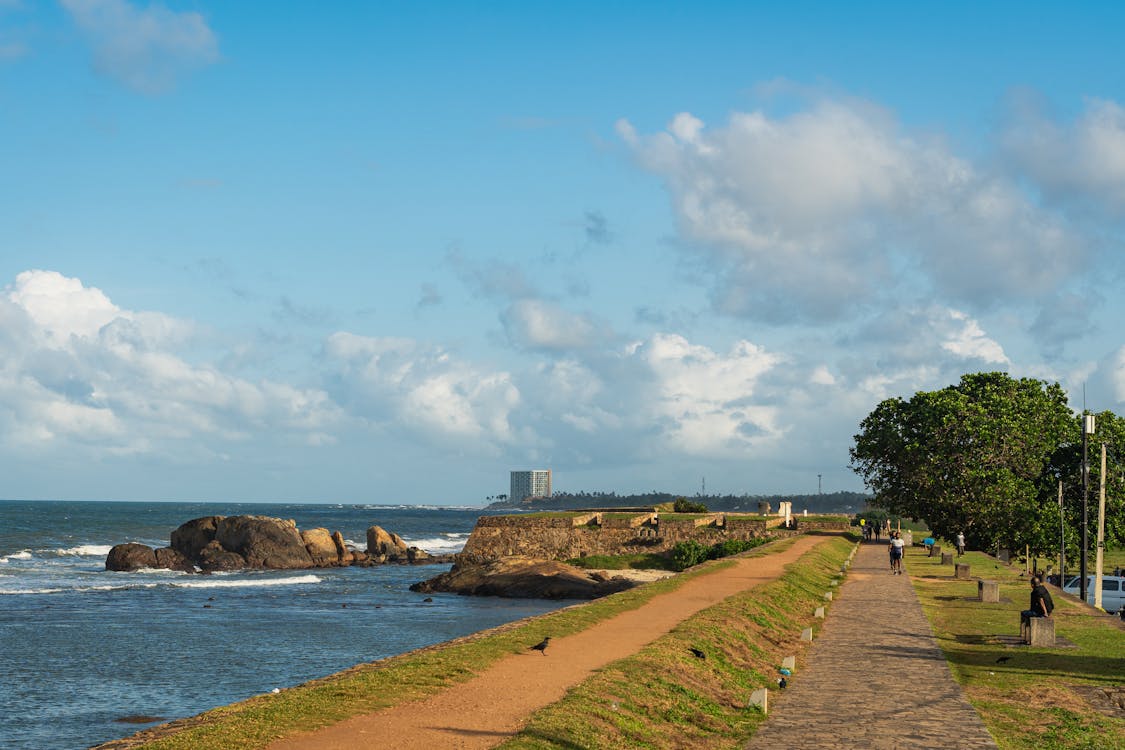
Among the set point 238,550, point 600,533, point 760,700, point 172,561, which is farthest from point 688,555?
point 760,700

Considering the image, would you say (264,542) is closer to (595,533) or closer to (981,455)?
(595,533)

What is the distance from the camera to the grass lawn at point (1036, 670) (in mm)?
16383

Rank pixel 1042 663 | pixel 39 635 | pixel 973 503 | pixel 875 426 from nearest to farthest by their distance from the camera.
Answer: pixel 1042 663 → pixel 39 635 → pixel 973 503 → pixel 875 426

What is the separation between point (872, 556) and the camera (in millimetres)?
59344

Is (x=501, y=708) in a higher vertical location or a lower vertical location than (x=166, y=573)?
higher

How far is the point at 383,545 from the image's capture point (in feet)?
297

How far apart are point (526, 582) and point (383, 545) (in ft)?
120

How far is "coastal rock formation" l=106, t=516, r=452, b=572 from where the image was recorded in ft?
248

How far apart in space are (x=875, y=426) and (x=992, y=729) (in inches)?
2036

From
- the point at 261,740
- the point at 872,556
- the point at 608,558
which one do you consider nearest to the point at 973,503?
the point at 872,556

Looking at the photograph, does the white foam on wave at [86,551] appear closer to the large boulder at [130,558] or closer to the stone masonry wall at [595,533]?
the large boulder at [130,558]

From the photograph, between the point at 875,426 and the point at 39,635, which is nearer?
the point at 39,635

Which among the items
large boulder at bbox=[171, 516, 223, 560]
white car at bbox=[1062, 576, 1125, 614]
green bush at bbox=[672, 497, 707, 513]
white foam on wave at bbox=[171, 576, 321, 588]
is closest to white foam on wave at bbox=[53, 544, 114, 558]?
large boulder at bbox=[171, 516, 223, 560]

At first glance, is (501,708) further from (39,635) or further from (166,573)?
(166,573)
